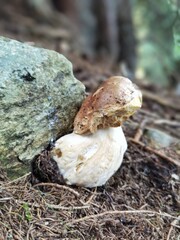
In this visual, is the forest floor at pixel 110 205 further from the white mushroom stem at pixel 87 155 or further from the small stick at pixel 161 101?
the small stick at pixel 161 101

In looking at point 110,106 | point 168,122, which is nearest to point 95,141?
point 110,106

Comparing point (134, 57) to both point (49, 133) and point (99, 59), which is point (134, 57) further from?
point (49, 133)

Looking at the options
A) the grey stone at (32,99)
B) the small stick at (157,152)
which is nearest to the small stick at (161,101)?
the small stick at (157,152)

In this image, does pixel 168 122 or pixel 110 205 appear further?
pixel 168 122

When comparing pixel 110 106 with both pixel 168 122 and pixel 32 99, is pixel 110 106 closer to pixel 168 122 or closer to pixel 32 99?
pixel 32 99

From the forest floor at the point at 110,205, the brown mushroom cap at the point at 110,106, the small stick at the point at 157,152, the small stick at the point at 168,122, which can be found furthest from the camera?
the small stick at the point at 168,122

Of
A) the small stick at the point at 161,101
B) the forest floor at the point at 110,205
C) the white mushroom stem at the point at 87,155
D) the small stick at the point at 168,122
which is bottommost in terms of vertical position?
the forest floor at the point at 110,205
